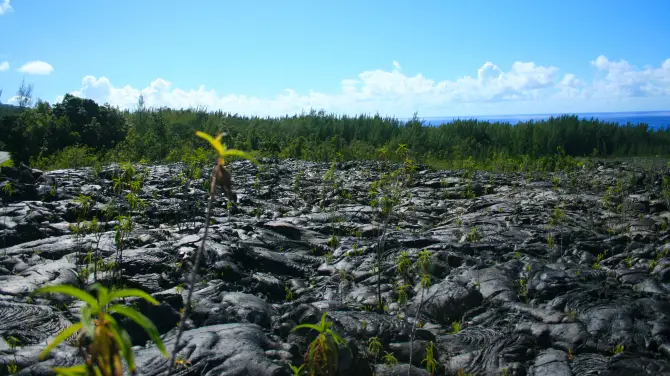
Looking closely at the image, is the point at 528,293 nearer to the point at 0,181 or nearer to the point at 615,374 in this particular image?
the point at 615,374

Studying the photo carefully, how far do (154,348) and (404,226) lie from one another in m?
5.14

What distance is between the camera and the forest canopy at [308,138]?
47.4ft

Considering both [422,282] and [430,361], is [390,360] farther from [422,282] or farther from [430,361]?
[422,282]

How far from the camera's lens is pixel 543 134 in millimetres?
17844

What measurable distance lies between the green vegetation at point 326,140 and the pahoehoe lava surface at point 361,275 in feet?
14.6

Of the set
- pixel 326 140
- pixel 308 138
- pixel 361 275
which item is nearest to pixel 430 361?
pixel 361 275

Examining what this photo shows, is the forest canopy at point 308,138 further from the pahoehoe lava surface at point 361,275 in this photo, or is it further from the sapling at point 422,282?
the sapling at point 422,282

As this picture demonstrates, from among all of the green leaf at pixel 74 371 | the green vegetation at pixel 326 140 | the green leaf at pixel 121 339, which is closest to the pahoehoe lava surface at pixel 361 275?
the green leaf at pixel 74 371

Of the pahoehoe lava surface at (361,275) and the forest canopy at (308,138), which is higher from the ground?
the forest canopy at (308,138)

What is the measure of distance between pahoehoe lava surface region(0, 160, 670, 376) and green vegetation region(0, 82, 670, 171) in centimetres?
445

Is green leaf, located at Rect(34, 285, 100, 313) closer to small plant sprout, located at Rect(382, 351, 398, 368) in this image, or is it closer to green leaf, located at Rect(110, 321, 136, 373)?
green leaf, located at Rect(110, 321, 136, 373)

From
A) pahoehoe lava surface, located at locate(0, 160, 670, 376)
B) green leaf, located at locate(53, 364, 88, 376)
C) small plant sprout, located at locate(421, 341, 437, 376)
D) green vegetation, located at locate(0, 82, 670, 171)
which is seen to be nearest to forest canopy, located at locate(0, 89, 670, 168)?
green vegetation, located at locate(0, 82, 670, 171)

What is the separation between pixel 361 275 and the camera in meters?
5.96

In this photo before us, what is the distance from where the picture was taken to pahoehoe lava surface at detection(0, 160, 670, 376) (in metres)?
3.98
